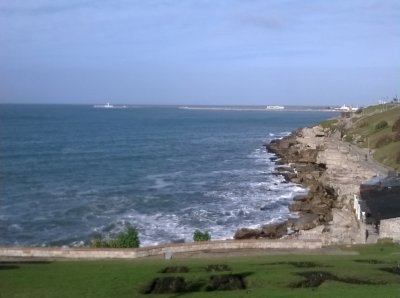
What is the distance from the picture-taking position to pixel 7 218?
121 feet

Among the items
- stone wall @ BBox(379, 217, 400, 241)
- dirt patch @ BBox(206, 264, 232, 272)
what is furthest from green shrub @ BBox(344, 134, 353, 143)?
dirt patch @ BBox(206, 264, 232, 272)

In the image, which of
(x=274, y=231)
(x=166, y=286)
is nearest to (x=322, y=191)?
(x=274, y=231)

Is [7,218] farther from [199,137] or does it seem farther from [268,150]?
[199,137]

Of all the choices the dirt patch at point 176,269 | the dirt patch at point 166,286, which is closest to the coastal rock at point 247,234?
the dirt patch at point 176,269

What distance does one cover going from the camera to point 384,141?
6319cm

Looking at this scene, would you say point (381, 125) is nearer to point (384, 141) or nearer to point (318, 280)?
point (384, 141)

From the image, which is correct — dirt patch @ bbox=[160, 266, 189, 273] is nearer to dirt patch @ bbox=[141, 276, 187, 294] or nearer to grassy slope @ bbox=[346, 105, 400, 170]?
dirt patch @ bbox=[141, 276, 187, 294]

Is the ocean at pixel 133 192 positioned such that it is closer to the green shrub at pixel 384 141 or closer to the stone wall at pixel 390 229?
the stone wall at pixel 390 229

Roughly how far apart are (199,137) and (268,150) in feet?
98.0

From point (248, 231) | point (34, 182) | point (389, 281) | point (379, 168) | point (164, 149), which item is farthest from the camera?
point (164, 149)

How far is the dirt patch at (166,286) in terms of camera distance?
42.6 feet

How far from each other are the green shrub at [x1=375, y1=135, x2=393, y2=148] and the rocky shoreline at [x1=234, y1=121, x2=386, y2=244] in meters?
2.89

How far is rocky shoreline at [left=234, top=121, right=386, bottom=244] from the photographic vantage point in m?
30.0

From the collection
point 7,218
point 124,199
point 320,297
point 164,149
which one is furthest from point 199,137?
point 320,297
